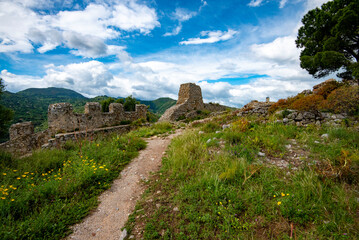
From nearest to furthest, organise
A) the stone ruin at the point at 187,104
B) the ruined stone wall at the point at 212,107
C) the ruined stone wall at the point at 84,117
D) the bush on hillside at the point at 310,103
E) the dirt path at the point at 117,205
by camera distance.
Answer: the dirt path at the point at 117,205
the bush on hillside at the point at 310,103
the ruined stone wall at the point at 84,117
the stone ruin at the point at 187,104
the ruined stone wall at the point at 212,107

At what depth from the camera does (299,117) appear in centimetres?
679

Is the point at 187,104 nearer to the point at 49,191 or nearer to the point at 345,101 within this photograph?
the point at 345,101

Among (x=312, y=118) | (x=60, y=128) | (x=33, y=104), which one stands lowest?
(x=60, y=128)

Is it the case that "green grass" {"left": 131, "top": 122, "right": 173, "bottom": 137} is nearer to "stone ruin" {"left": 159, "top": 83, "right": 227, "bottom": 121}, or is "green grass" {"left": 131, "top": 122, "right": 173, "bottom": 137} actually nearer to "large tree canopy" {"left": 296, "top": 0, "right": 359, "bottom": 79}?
"stone ruin" {"left": 159, "top": 83, "right": 227, "bottom": 121}

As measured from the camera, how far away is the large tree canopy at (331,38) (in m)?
11.4

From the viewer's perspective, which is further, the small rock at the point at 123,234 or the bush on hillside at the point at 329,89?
the bush on hillside at the point at 329,89

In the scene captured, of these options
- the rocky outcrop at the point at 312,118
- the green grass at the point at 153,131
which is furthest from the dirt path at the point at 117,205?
the rocky outcrop at the point at 312,118

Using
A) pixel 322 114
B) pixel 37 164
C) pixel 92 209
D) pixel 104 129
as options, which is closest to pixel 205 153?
pixel 92 209

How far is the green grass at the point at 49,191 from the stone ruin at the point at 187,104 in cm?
926

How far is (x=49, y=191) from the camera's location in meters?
3.38

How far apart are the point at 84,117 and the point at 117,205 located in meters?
7.76

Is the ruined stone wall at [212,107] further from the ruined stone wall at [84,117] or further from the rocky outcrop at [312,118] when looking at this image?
the rocky outcrop at [312,118]

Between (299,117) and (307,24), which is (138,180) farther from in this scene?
(307,24)

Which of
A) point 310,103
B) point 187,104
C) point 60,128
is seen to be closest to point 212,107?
point 187,104
